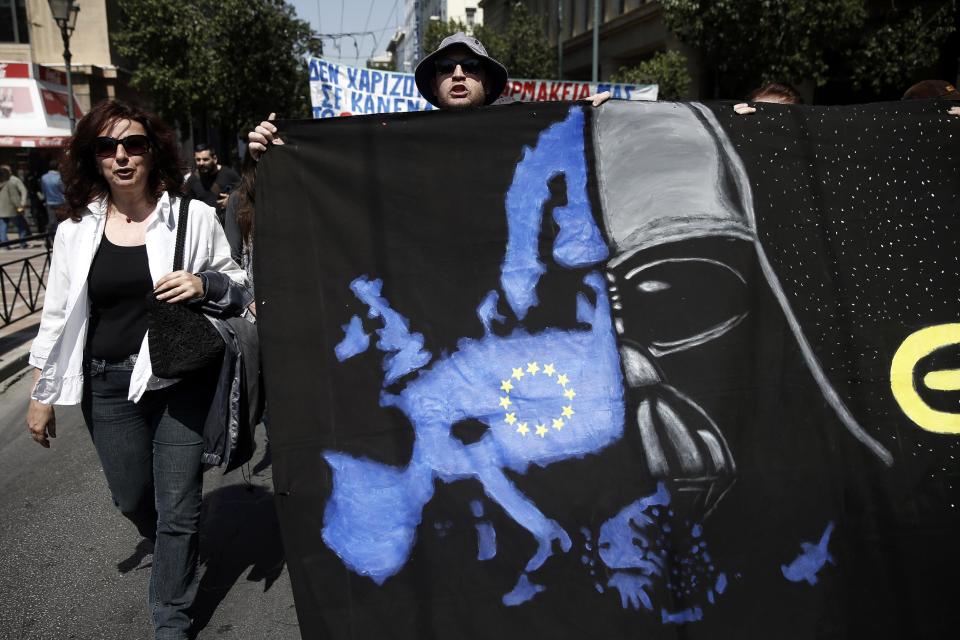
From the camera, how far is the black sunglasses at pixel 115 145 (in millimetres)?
2660

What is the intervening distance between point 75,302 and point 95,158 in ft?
1.73

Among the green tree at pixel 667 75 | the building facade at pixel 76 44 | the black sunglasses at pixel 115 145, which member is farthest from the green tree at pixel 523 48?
the black sunglasses at pixel 115 145

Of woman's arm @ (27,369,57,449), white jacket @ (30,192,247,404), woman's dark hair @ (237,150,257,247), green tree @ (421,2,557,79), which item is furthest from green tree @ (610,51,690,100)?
woman's arm @ (27,369,57,449)

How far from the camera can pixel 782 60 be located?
42.3 ft

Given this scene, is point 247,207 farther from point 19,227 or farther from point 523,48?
point 523,48

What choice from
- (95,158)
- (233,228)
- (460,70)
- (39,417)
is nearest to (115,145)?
(95,158)

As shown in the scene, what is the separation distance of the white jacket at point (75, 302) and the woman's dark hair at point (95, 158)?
9 cm

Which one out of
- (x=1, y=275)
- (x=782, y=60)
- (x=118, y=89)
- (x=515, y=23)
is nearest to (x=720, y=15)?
(x=782, y=60)

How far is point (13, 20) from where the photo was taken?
23.4m

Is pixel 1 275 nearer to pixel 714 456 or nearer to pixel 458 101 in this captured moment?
pixel 458 101

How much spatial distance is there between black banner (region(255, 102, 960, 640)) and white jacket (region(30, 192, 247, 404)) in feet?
1.35

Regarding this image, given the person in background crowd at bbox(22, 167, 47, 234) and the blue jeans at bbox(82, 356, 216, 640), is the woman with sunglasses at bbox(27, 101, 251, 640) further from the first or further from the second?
the person in background crowd at bbox(22, 167, 47, 234)

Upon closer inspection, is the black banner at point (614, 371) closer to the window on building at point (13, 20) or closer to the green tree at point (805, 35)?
the green tree at point (805, 35)

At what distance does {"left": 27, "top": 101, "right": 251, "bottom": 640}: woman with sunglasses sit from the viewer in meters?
2.65
